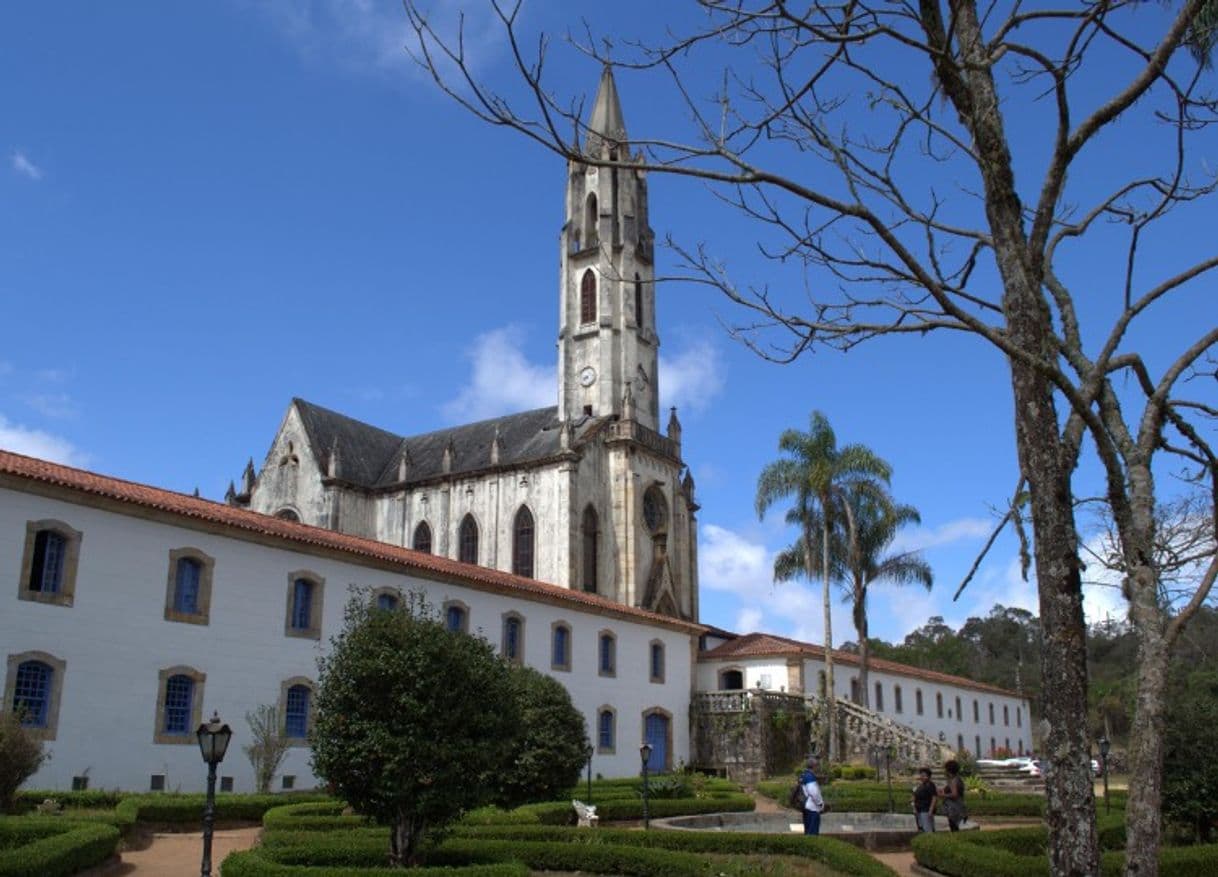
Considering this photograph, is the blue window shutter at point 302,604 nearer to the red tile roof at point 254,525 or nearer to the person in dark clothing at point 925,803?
the red tile roof at point 254,525

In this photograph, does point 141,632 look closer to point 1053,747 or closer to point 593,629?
point 593,629

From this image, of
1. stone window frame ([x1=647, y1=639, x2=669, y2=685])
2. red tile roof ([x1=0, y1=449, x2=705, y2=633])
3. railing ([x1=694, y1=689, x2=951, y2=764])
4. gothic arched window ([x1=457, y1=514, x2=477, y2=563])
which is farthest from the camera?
gothic arched window ([x1=457, y1=514, x2=477, y2=563])

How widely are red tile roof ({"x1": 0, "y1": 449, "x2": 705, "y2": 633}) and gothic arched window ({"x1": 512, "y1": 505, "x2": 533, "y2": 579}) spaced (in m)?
10.3

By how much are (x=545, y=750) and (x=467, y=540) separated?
94.1 ft

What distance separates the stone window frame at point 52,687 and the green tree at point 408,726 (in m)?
10.1

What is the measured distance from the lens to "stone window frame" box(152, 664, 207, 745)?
23.8 meters

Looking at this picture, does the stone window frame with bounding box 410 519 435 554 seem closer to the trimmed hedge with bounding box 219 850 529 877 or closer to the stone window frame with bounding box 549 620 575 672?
the stone window frame with bounding box 549 620 575 672

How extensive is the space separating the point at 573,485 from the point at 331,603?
67.1ft

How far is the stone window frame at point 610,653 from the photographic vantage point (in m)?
37.8

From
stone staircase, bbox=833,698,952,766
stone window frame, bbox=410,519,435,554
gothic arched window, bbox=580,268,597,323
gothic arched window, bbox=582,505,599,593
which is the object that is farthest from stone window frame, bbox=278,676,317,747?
gothic arched window, bbox=580,268,597,323

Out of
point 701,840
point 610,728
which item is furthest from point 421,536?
point 701,840

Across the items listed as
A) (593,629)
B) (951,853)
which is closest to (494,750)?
(951,853)

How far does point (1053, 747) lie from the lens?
22.1ft

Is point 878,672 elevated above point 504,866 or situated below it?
above
